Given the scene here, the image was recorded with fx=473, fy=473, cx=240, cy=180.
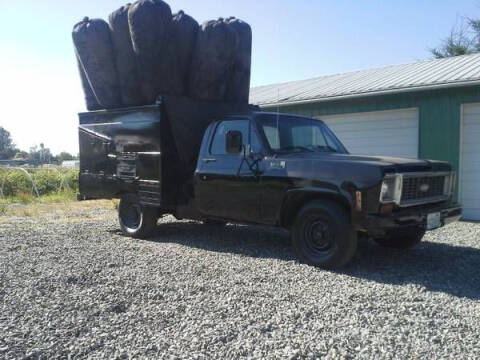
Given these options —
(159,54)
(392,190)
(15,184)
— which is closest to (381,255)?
(392,190)

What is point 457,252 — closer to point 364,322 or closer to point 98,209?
point 364,322

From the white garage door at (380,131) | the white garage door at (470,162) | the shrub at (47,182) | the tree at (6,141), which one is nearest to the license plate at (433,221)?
the white garage door at (470,162)

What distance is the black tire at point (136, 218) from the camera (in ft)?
25.8

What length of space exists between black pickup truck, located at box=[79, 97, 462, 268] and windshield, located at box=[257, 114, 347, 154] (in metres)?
0.02

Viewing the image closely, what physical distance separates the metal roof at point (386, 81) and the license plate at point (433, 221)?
497 cm

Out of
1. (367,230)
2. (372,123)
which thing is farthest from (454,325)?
(372,123)

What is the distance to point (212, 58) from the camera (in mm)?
7508

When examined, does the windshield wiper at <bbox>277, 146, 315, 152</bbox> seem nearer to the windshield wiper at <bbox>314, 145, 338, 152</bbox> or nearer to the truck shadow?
the windshield wiper at <bbox>314, 145, 338, 152</bbox>

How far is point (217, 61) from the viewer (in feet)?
24.7

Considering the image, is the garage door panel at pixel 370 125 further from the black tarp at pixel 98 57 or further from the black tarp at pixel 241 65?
the black tarp at pixel 98 57

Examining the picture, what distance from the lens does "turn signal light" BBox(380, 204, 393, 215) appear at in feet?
17.2

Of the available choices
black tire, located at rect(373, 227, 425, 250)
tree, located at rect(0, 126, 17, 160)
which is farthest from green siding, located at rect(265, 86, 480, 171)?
tree, located at rect(0, 126, 17, 160)

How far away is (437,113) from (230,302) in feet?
25.3

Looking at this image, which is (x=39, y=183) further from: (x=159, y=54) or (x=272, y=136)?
(x=272, y=136)
